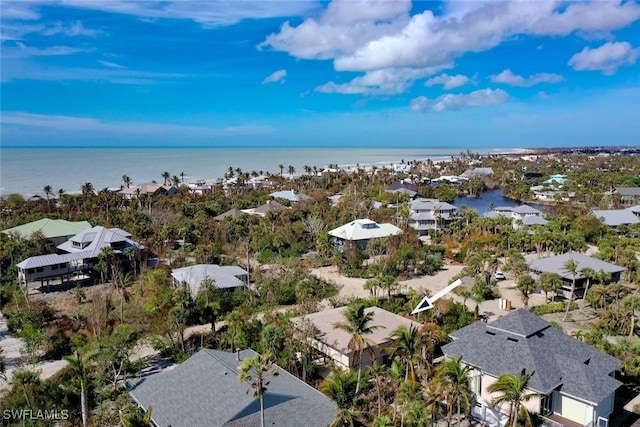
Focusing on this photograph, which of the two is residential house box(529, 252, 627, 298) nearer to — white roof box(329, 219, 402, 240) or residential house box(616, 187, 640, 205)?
white roof box(329, 219, 402, 240)

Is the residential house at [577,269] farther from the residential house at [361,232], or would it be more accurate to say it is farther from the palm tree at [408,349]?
the palm tree at [408,349]

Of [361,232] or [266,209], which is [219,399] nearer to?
[361,232]

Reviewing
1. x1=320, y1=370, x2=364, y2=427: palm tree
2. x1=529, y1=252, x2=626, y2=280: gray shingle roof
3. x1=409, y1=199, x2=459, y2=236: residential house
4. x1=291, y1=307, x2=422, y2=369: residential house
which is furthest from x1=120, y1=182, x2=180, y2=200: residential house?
x1=320, y1=370, x2=364, y2=427: palm tree

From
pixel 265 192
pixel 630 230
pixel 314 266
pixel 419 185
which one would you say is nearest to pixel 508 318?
pixel 314 266

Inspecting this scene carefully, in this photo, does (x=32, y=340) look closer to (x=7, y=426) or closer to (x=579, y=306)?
(x=7, y=426)

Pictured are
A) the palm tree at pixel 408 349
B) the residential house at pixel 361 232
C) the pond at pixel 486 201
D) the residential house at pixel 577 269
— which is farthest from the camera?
the pond at pixel 486 201

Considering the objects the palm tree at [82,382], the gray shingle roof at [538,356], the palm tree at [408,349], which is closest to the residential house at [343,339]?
the palm tree at [408,349]

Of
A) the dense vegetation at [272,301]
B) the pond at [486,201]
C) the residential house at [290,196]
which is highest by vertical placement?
the residential house at [290,196]
